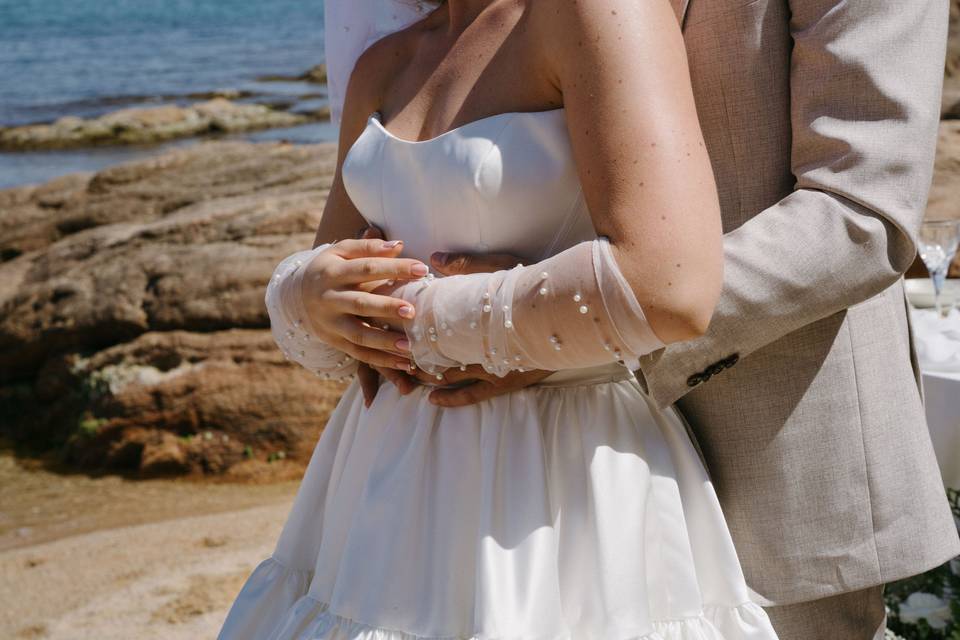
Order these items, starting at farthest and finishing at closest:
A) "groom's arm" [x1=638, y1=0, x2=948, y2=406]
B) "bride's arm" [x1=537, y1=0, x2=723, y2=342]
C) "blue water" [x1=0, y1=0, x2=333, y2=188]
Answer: "blue water" [x1=0, y1=0, x2=333, y2=188]
"groom's arm" [x1=638, y1=0, x2=948, y2=406]
"bride's arm" [x1=537, y1=0, x2=723, y2=342]

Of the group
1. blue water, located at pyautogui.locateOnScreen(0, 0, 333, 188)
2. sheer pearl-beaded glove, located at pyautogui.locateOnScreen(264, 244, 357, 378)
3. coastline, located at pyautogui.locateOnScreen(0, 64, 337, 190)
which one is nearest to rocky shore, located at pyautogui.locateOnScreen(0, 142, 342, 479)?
sheer pearl-beaded glove, located at pyautogui.locateOnScreen(264, 244, 357, 378)

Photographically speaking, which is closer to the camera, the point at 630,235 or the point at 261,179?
the point at 630,235

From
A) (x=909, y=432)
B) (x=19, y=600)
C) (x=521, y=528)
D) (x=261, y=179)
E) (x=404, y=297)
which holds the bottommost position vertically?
(x=19, y=600)

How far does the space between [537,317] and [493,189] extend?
0.24 m

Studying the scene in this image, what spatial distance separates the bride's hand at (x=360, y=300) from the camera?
5.32ft

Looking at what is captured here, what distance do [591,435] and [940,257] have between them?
7.39ft

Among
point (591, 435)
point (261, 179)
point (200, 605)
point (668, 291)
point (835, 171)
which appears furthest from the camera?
point (261, 179)

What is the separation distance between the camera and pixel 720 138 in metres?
1.65

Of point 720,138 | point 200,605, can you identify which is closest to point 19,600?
point 200,605

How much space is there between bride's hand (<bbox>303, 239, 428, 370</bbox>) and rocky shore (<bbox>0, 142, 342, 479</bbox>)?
3562 millimetres

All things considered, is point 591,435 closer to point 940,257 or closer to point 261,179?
point 940,257

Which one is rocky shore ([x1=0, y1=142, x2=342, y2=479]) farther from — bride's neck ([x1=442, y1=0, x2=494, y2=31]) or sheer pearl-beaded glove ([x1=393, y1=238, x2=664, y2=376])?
sheer pearl-beaded glove ([x1=393, y1=238, x2=664, y2=376])

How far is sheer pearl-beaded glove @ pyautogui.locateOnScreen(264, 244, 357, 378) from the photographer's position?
1817 millimetres

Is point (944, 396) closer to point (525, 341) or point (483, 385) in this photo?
point (483, 385)
